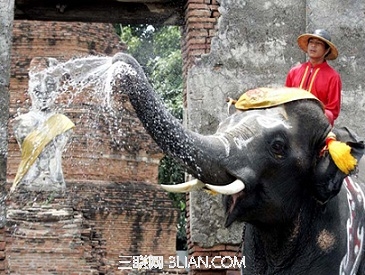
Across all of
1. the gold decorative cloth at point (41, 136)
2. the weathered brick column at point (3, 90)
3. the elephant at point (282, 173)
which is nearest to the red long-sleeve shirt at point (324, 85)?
the elephant at point (282, 173)

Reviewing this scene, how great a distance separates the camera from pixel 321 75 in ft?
21.0

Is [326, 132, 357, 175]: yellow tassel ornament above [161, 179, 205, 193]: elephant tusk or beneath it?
above

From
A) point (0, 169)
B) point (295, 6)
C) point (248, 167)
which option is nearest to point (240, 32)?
point (295, 6)

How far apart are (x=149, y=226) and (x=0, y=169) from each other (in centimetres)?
699

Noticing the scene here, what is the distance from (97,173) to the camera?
14.8 metres

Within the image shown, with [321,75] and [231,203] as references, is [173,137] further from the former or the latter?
[321,75]

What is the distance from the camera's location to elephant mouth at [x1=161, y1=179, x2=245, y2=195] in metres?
5.50

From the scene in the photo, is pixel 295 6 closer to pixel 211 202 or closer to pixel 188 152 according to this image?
pixel 211 202

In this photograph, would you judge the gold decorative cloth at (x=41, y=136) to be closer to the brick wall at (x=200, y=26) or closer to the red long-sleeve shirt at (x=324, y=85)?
the brick wall at (x=200, y=26)

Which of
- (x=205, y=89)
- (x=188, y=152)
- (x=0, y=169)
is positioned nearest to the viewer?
(x=188, y=152)

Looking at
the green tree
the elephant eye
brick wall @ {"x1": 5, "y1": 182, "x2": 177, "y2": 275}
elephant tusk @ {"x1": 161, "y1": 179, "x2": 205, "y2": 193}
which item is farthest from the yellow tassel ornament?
the green tree

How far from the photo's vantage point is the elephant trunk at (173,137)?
17.6 feet

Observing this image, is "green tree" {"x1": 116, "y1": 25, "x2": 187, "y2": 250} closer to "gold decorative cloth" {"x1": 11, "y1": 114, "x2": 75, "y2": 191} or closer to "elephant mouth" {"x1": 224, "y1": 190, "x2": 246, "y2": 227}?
"gold decorative cloth" {"x1": 11, "y1": 114, "x2": 75, "y2": 191}

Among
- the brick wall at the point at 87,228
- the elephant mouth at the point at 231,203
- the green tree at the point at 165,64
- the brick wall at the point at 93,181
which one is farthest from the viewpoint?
the green tree at the point at 165,64
